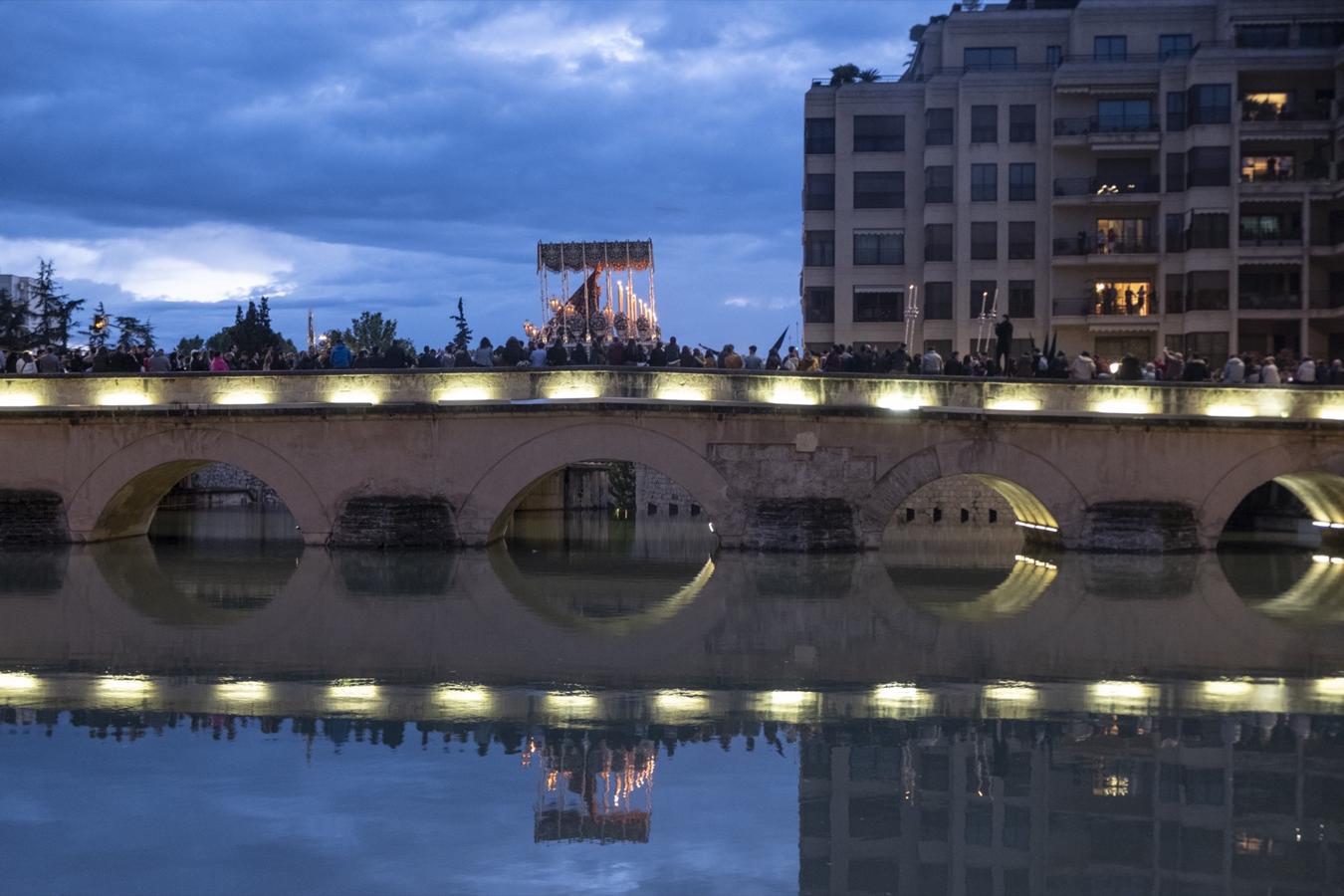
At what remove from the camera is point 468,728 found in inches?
484

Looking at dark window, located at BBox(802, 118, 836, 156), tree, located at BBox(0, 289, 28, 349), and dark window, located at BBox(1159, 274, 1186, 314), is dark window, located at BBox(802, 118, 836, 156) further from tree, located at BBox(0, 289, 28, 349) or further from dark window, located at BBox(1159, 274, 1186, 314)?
tree, located at BBox(0, 289, 28, 349)

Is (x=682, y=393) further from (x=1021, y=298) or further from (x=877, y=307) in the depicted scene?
(x=1021, y=298)

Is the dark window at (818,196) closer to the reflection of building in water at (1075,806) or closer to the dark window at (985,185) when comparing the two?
the dark window at (985,185)

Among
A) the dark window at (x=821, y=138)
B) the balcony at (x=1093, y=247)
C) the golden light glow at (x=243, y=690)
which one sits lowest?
the golden light glow at (x=243, y=690)

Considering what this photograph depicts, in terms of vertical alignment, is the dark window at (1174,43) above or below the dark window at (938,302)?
above

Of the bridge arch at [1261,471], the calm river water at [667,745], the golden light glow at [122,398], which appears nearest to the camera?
the calm river water at [667,745]

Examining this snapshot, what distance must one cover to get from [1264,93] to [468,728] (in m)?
45.1

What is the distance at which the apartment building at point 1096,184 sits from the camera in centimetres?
4838

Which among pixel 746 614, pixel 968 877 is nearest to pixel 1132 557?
pixel 746 614

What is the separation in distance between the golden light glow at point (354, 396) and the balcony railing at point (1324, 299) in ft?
107

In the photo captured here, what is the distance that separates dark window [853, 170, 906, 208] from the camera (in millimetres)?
51406

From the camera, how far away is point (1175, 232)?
49250mm

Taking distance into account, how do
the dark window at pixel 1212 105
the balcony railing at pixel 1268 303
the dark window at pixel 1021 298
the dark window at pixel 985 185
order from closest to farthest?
the dark window at pixel 1212 105 < the balcony railing at pixel 1268 303 < the dark window at pixel 985 185 < the dark window at pixel 1021 298

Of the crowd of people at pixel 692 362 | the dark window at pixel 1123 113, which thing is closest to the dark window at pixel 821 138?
the dark window at pixel 1123 113
